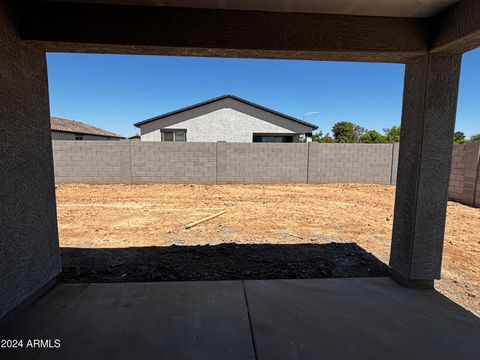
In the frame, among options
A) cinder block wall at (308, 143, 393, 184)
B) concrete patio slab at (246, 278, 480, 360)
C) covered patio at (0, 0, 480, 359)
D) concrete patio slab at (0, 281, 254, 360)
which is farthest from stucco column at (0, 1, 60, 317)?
cinder block wall at (308, 143, 393, 184)

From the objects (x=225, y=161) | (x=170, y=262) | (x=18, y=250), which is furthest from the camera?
(x=225, y=161)

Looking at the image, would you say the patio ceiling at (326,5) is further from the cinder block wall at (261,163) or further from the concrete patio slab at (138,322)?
the cinder block wall at (261,163)

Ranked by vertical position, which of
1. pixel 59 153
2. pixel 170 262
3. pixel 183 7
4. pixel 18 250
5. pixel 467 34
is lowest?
pixel 170 262

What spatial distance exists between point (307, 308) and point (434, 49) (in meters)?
2.72

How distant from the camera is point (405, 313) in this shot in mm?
2318

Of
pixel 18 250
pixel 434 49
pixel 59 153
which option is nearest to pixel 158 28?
pixel 18 250

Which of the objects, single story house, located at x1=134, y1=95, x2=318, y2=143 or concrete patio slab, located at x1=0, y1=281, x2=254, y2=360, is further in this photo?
single story house, located at x1=134, y1=95, x2=318, y2=143

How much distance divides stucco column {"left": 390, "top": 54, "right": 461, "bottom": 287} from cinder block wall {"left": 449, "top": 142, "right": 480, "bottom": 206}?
6.13m

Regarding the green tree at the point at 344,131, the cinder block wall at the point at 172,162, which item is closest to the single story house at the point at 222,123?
the cinder block wall at the point at 172,162

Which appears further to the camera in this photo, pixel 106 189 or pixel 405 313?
pixel 106 189

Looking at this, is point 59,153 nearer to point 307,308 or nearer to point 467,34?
point 307,308

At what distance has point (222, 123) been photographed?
52.6ft

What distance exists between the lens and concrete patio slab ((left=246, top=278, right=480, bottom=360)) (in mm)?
1868

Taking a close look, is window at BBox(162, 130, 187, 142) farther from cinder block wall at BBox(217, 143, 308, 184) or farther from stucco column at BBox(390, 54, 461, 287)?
stucco column at BBox(390, 54, 461, 287)
